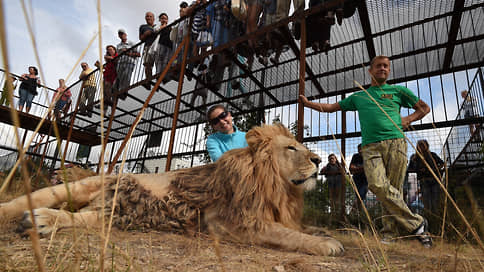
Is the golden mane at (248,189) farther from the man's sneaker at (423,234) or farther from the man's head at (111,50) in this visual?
the man's head at (111,50)

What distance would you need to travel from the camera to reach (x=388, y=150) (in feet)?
7.73

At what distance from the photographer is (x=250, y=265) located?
109 cm

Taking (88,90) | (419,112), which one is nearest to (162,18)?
(88,90)

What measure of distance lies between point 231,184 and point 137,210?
30.4 inches

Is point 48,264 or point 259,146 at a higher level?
point 259,146

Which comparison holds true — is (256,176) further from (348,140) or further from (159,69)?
(159,69)

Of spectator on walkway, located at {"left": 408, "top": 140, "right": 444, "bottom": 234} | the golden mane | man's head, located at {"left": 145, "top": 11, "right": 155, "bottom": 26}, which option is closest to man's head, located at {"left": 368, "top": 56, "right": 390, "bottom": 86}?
the golden mane

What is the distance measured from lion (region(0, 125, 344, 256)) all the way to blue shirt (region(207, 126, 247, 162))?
67 centimetres

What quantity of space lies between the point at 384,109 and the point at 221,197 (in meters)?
1.78

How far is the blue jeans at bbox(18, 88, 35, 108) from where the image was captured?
8.60 m

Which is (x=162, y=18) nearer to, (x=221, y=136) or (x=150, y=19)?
(x=150, y=19)

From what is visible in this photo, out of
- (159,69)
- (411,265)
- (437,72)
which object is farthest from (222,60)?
(411,265)

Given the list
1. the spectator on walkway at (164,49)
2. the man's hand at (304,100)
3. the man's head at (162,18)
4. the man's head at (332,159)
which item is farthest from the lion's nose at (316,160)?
the man's head at (162,18)

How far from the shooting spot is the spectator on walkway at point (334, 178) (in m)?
4.72
